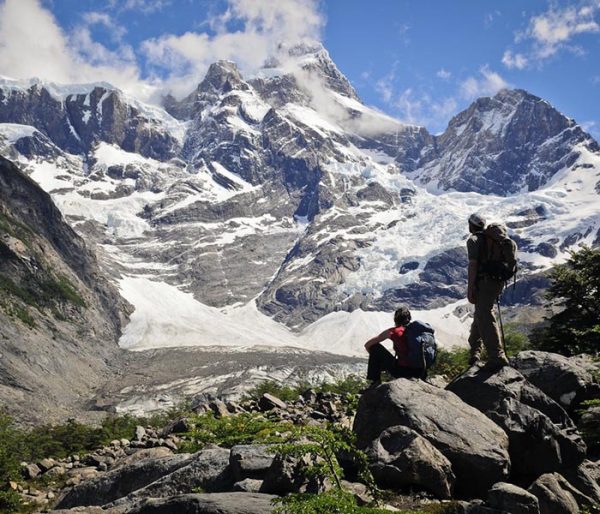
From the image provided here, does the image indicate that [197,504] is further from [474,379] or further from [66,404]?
[66,404]

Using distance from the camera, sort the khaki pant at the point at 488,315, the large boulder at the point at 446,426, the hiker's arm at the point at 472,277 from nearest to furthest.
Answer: the large boulder at the point at 446,426
the khaki pant at the point at 488,315
the hiker's arm at the point at 472,277

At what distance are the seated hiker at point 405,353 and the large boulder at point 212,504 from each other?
450 centimetres

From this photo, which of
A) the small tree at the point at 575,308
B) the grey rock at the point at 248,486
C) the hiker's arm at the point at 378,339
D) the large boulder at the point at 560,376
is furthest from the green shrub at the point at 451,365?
the grey rock at the point at 248,486

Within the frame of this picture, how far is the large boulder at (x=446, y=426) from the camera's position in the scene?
33.0ft

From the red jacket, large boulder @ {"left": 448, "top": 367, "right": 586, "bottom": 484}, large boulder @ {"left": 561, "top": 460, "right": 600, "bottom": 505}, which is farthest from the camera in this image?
the red jacket

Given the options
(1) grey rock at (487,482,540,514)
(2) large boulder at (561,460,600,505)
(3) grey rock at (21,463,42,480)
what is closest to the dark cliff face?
(3) grey rock at (21,463,42,480)

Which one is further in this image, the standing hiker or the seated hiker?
the standing hiker

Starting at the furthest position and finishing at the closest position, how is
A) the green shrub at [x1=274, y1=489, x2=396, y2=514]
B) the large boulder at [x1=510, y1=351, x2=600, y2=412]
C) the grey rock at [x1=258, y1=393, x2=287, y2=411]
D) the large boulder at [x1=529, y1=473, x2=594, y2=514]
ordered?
the grey rock at [x1=258, y1=393, x2=287, y2=411] → the large boulder at [x1=510, y1=351, x2=600, y2=412] → the large boulder at [x1=529, y1=473, x2=594, y2=514] → the green shrub at [x1=274, y1=489, x2=396, y2=514]

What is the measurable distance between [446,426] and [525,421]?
165 centimetres

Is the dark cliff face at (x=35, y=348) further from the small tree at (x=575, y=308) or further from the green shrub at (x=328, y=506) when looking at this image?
the green shrub at (x=328, y=506)

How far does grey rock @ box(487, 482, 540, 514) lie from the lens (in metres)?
8.15

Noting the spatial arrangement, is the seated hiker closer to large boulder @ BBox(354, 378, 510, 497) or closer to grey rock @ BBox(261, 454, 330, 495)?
large boulder @ BBox(354, 378, 510, 497)

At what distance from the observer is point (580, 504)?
9.37 meters

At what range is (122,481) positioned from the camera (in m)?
12.5
